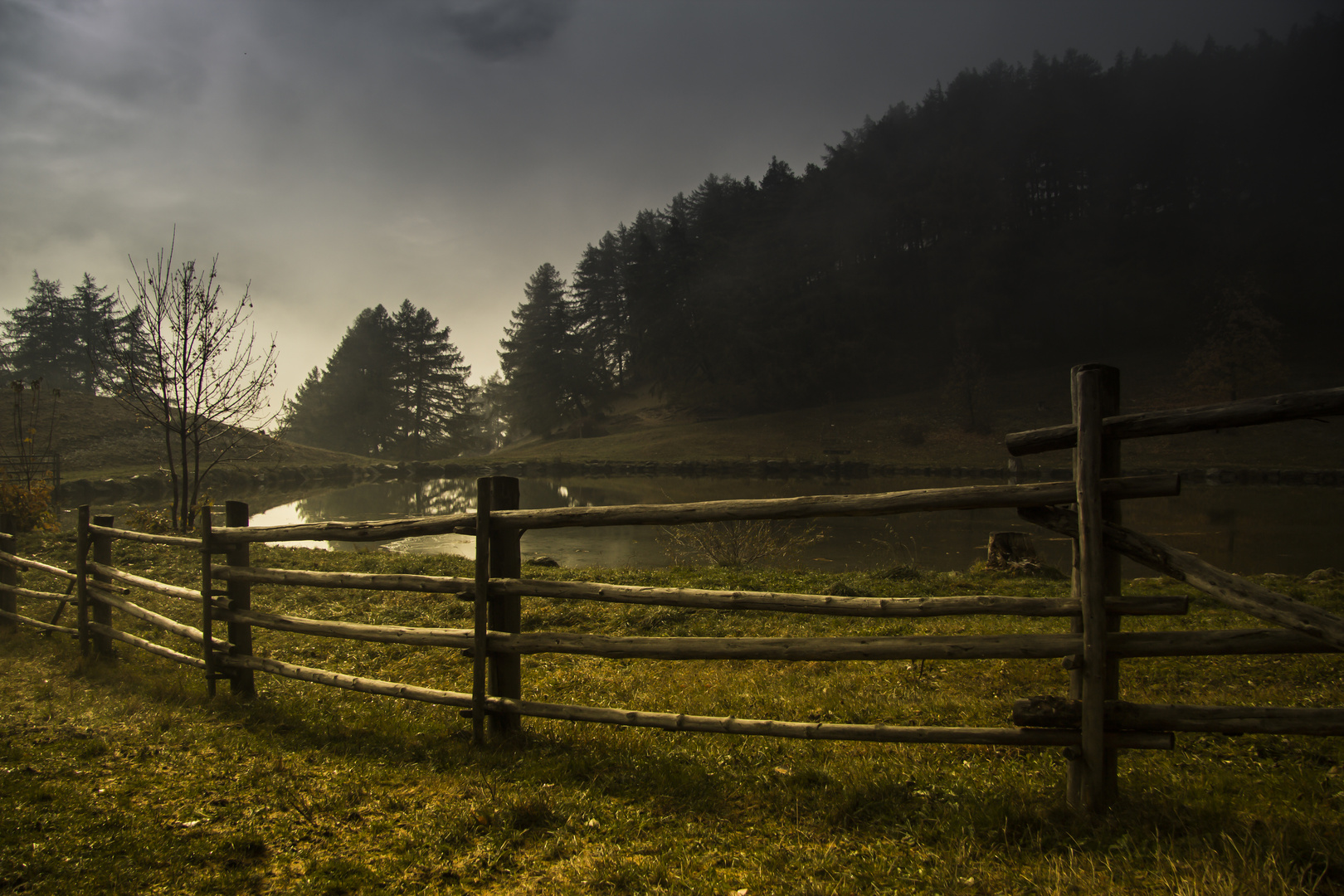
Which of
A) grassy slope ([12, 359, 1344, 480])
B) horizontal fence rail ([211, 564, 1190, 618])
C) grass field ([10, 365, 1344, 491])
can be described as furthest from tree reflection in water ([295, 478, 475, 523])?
horizontal fence rail ([211, 564, 1190, 618])

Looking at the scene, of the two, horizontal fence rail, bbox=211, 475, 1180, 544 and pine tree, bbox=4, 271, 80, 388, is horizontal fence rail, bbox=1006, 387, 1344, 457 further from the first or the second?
pine tree, bbox=4, 271, 80, 388

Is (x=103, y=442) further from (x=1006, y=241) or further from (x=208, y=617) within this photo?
(x=1006, y=241)

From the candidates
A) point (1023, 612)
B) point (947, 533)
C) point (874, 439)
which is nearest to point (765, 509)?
point (1023, 612)

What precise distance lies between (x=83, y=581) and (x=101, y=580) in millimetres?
151

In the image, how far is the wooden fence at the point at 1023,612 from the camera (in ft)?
10.9

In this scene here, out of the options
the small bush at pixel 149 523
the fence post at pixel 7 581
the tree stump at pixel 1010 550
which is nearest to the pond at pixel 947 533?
the tree stump at pixel 1010 550

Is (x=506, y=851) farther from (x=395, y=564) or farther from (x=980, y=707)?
(x=395, y=564)

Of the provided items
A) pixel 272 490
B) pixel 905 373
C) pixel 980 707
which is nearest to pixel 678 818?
pixel 980 707

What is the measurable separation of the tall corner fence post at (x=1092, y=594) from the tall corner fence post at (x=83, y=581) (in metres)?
8.67

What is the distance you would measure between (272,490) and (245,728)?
119 ft

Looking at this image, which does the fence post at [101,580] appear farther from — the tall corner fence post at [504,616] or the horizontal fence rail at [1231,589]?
the horizontal fence rail at [1231,589]

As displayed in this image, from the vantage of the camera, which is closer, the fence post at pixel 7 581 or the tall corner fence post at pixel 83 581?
the tall corner fence post at pixel 83 581

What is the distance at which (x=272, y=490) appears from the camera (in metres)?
36.7

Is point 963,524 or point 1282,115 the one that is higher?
point 1282,115
